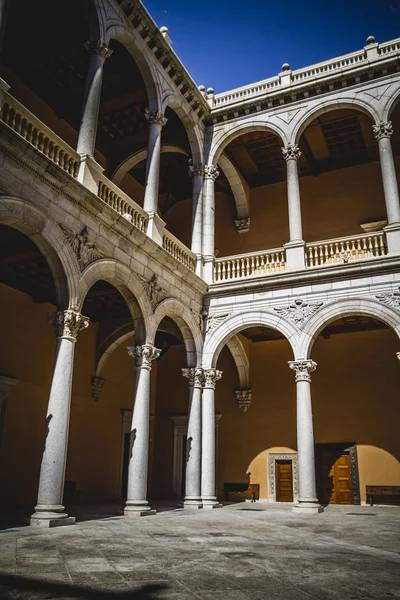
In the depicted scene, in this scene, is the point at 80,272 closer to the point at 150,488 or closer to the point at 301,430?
the point at 301,430

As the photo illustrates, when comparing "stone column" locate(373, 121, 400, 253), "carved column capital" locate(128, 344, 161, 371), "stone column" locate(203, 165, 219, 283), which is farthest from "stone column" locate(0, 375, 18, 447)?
"stone column" locate(373, 121, 400, 253)

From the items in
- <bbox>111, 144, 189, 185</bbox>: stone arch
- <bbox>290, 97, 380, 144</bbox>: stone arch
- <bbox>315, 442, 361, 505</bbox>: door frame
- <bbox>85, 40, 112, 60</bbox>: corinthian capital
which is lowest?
<bbox>315, 442, 361, 505</bbox>: door frame

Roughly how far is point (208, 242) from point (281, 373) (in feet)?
18.8

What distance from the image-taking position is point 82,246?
32.9 feet

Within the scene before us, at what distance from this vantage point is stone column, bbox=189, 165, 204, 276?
1540 centimetres

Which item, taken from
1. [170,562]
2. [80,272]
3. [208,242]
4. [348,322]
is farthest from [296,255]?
[170,562]

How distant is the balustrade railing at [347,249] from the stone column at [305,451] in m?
2.91

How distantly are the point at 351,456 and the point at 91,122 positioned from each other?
40.8 feet

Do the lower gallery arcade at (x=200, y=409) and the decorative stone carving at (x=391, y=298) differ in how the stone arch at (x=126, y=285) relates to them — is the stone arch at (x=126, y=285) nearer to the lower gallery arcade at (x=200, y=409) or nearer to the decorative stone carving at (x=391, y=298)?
the lower gallery arcade at (x=200, y=409)

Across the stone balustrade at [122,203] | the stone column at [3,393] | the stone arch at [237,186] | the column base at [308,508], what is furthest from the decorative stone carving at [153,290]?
the stone arch at [237,186]

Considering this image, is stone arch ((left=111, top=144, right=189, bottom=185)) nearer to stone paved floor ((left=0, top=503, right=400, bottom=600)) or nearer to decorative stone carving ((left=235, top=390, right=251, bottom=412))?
decorative stone carving ((left=235, top=390, right=251, bottom=412))

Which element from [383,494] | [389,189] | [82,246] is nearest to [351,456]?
[383,494]

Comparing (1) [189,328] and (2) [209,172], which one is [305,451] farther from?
(2) [209,172]

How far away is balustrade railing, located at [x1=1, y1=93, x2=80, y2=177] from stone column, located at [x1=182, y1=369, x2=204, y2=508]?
6.52 m
